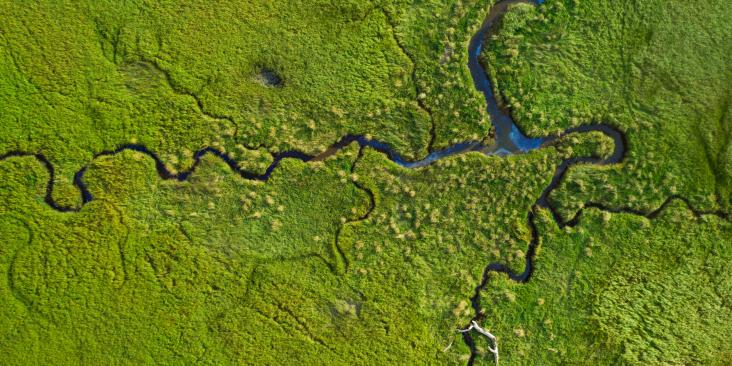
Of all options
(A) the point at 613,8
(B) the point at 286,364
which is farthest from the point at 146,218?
(A) the point at 613,8

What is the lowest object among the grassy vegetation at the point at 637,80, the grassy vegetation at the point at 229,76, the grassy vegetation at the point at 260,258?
the grassy vegetation at the point at 260,258

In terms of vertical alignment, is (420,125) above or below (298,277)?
above

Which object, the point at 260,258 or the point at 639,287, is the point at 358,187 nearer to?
the point at 260,258

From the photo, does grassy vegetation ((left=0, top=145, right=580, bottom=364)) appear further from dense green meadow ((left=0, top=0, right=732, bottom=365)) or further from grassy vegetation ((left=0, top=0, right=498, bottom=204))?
grassy vegetation ((left=0, top=0, right=498, bottom=204))

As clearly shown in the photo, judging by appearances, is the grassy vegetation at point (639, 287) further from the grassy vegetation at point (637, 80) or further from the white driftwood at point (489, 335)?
the white driftwood at point (489, 335)

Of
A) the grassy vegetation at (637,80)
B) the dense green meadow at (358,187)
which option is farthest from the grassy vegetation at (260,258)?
the grassy vegetation at (637,80)

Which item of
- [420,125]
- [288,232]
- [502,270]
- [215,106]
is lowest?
[288,232]

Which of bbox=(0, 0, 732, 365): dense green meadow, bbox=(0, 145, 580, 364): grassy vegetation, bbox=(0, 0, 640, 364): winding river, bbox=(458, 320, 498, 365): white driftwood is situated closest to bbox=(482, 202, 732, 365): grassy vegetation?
bbox=(0, 0, 732, 365): dense green meadow

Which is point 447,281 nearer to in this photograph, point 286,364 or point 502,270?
point 502,270
